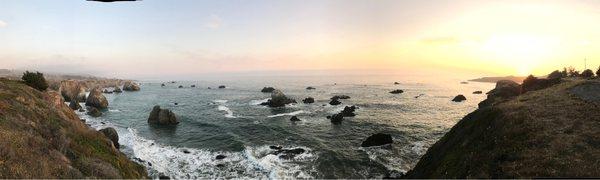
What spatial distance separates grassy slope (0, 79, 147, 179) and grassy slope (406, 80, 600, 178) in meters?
20.7

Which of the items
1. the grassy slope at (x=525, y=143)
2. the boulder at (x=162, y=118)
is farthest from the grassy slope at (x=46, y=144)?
the boulder at (x=162, y=118)

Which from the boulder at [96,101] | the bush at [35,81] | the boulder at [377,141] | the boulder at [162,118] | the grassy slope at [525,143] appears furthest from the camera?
the boulder at [96,101]

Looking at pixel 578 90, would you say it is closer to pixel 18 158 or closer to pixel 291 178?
pixel 291 178

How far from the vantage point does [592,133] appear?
20672 mm

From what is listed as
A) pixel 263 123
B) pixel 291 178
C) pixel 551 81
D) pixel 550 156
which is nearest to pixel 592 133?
pixel 550 156

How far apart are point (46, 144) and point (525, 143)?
2799 centimetres

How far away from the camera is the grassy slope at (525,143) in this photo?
17750mm

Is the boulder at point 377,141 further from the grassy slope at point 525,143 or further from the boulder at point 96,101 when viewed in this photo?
the boulder at point 96,101

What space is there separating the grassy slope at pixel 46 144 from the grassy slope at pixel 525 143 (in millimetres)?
20679

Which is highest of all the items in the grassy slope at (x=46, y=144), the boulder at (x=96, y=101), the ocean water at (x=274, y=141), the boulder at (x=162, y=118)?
the grassy slope at (x=46, y=144)

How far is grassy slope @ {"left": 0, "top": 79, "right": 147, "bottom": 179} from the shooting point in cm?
1697

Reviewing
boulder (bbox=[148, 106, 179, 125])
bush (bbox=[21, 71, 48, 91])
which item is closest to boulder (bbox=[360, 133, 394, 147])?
boulder (bbox=[148, 106, 179, 125])

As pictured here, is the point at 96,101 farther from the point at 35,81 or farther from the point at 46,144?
the point at 46,144

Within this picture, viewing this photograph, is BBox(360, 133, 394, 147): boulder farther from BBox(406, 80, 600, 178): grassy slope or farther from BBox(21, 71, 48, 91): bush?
BBox(21, 71, 48, 91): bush
